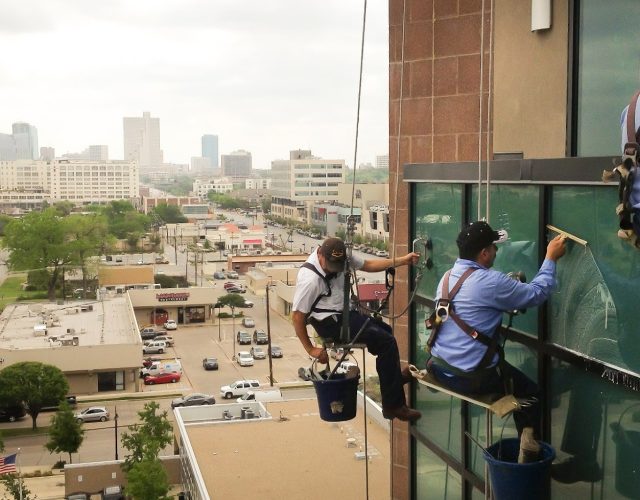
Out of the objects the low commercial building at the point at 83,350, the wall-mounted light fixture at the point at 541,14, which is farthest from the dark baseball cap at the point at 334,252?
the low commercial building at the point at 83,350

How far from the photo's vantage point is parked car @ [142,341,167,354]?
38.6 meters

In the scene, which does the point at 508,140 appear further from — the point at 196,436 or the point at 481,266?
the point at 196,436

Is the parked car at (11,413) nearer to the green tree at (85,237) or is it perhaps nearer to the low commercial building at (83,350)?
the low commercial building at (83,350)

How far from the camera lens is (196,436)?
1652 centimetres

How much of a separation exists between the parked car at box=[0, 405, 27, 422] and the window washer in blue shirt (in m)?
27.0

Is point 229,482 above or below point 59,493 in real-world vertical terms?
above

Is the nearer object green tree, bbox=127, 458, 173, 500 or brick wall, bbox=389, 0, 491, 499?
brick wall, bbox=389, 0, 491, 499

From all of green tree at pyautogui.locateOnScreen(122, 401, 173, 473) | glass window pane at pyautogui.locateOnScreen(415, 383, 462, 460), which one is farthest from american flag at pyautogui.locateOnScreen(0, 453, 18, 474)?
glass window pane at pyautogui.locateOnScreen(415, 383, 462, 460)

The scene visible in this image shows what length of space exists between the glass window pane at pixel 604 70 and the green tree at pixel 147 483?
49.7 ft

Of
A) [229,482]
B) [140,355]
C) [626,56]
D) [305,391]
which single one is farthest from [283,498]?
[140,355]

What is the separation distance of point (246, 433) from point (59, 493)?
699cm

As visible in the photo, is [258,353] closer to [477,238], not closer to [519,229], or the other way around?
[519,229]

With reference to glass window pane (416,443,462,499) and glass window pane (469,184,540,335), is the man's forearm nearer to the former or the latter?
glass window pane (469,184,540,335)

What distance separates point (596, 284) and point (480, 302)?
22.8 inches
